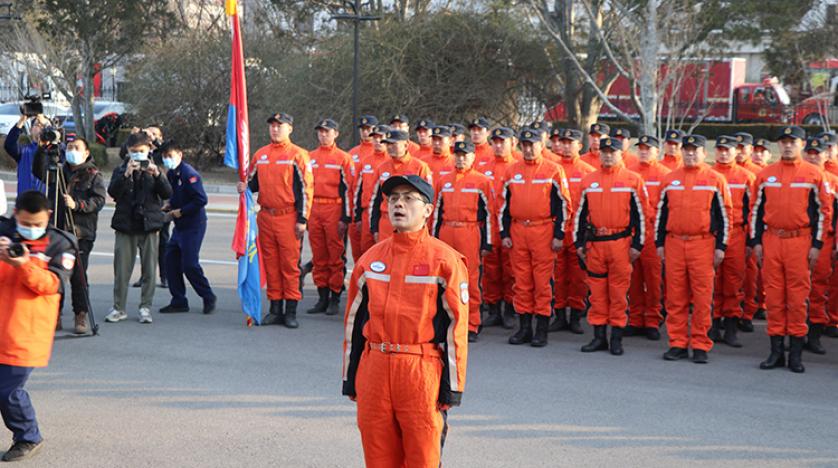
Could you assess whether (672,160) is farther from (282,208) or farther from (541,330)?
(282,208)

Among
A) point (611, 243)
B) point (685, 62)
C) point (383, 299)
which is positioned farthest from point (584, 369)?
point (685, 62)

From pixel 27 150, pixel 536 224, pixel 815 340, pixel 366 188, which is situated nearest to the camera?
pixel 815 340

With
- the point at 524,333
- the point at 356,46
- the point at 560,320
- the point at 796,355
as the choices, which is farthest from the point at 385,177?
the point at 356,46

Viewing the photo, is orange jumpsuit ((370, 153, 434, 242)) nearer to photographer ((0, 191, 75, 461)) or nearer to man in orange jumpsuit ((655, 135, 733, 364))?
man in orange jumpsuit ((655, 135, 733, 364))

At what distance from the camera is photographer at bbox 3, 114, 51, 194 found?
12078 mm

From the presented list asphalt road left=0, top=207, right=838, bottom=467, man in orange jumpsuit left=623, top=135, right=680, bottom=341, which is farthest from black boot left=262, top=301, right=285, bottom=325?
man in orange jumpsuit left=623, top=135, right=680, bottom=341

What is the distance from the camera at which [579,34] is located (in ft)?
93.0

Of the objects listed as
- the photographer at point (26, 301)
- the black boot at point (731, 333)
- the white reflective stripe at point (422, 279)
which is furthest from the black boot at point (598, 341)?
the white reflective stripe at point (422, 279)

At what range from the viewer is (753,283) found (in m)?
12.2

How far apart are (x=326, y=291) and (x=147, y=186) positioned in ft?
7.75

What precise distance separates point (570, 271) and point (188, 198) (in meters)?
4.16

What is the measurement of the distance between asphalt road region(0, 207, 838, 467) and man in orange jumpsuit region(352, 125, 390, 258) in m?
1.28

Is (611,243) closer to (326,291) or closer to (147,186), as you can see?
(326,291)

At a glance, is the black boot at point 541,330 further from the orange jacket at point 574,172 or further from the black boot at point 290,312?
the black boot at point 290,312
